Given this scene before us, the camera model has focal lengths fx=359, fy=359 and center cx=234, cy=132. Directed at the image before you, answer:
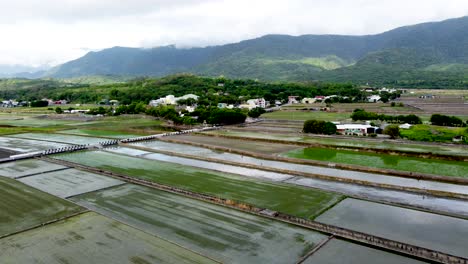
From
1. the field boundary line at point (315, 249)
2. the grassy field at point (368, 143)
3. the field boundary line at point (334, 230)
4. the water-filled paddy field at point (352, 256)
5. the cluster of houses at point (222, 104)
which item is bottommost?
the water-filled paddy field at point (352, 256)

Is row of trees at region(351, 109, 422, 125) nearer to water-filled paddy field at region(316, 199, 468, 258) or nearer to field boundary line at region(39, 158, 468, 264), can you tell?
water-filled paddy field at region(316, 199, 468, 258)

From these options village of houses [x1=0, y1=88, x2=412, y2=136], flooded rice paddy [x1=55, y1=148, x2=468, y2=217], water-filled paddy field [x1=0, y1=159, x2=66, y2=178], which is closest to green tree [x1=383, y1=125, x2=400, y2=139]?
village of houses [x1=0, y1=88, x2=412, y2=136]

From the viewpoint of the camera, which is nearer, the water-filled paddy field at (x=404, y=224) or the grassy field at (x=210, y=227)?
the grassy field at (x=210, y=227)

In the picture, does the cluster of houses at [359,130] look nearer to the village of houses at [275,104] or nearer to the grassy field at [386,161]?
the village of houses at [275,104]

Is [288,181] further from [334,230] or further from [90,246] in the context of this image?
[90,246]

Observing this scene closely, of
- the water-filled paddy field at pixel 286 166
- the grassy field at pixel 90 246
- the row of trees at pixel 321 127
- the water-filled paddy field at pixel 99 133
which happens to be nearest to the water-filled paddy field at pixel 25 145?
the water-filled paddy field at pixel 99 133
